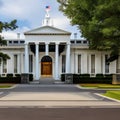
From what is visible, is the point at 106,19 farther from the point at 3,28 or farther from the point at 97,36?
the point at 3,28

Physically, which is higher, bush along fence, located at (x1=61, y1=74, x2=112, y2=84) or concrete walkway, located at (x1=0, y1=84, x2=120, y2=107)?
bush along fence, located at (x1=61, y1=74, x2=112, y2=84)

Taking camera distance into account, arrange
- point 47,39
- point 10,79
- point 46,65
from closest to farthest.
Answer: point 10,79 → point 47,39 → point 46,65

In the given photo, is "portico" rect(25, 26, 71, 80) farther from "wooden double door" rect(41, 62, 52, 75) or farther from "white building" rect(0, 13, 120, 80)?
"wooden double door" rect(41, 62, 52, 75)

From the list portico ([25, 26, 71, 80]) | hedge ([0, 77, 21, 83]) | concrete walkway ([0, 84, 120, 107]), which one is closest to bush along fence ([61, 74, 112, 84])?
portico ([25, 26, 71, 80])

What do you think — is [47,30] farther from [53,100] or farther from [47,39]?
[53,100]

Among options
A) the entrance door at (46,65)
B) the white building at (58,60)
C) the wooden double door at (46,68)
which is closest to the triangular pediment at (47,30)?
the white building at (58,60)

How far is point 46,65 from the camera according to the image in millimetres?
75312

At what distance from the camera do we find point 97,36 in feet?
116

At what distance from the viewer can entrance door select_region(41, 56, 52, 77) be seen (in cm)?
7425

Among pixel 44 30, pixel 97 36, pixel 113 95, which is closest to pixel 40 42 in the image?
pixel 44 30

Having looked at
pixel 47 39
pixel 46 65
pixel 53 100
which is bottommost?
pixel 53 100
